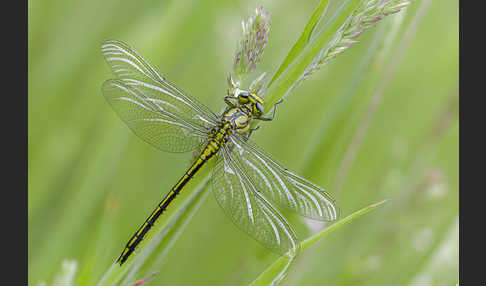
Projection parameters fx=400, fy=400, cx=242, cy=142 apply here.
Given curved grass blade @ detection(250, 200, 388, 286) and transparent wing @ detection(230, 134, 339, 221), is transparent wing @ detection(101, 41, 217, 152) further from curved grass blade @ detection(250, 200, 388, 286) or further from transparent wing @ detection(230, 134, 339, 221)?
curved grass blade @ detection(250, 200, 388, 286)

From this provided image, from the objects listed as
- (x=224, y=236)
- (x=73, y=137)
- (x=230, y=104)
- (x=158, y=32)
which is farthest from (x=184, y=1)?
(x=224, y=236)

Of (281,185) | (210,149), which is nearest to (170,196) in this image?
(210,149)

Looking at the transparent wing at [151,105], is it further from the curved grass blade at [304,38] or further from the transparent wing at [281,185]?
the curved grass blade at [304,38]

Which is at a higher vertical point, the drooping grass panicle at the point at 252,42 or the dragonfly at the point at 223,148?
the drooping grass panicle at the point at 252,42

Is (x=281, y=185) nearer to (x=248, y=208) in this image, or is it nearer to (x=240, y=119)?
(x=248, y=208)

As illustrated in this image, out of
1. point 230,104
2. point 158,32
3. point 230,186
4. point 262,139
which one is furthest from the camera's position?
point 262,139

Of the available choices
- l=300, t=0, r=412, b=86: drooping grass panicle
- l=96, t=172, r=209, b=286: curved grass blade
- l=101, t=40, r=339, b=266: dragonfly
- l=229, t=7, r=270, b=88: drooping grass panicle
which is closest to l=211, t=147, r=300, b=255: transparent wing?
l=101, t=40, r=339, b=266: dragonfly

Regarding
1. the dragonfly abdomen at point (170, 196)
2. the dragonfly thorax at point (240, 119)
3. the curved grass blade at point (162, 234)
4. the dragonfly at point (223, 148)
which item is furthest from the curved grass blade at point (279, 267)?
the dragonfly thorax at point (240, 119)

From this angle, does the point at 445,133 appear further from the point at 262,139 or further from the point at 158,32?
the point at 158,32
